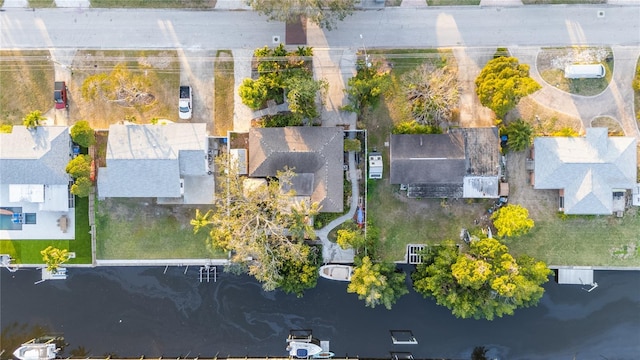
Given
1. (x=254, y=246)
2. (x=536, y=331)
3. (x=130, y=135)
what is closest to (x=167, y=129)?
(x=130, y=135)

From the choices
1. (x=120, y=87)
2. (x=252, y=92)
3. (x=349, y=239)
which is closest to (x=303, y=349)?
(x=349, y=239)

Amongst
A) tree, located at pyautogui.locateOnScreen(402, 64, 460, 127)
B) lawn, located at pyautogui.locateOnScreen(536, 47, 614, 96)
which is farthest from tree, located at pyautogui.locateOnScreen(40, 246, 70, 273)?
lawn, located at pyautogui.locateOnScreen(536, 47, 614, 96)

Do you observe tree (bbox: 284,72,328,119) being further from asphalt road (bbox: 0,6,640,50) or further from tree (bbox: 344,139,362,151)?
asphalt road (bbox: 0,6,640,50)

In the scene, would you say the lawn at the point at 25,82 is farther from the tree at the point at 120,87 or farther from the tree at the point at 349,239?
the tree at the point at 349,239

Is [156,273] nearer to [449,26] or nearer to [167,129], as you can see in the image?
[167,129]

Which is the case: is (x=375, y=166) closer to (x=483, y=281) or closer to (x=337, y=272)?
(x=337, y=272)

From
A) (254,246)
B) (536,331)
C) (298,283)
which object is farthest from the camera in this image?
(536,331)
